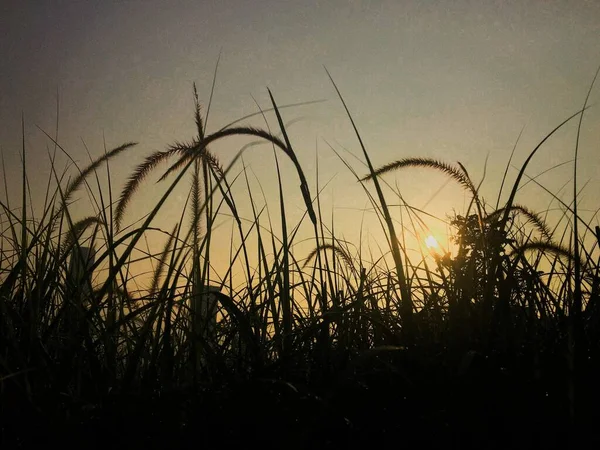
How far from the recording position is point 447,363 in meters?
1.71

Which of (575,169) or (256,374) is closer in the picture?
(256,374)

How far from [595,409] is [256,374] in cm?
88

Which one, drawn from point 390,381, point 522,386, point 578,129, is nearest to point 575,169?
point 578,129

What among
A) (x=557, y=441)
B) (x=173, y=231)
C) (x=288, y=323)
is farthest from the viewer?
(x=173, y=231)

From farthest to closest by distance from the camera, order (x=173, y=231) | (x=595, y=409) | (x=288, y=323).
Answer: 1. (x=173, y=231)
2. (x=288, y=323)
3. (x=595, y=409)

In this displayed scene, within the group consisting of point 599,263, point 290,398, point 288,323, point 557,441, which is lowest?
point 557,441

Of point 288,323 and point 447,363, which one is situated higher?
point 288,323

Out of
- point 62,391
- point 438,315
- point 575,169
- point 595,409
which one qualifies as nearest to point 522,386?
point 595,409

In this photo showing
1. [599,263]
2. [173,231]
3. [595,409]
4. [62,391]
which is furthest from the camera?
[173,231]

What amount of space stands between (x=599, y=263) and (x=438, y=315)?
68 centimetres

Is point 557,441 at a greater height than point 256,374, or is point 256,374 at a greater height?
point 256,374

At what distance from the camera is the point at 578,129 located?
7.34 ft

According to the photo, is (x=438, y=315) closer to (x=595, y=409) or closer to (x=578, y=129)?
(x=595, y=409)

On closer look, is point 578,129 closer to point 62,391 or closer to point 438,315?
point 438,315
